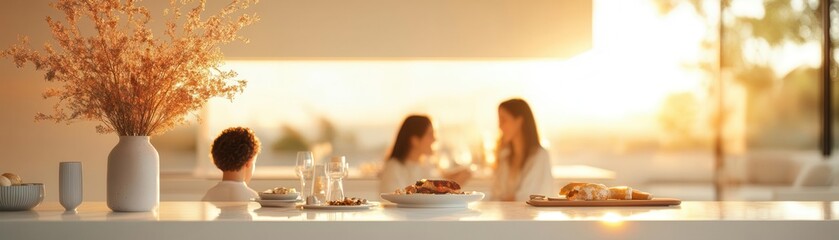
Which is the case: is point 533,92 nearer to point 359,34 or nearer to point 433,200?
point 359,34

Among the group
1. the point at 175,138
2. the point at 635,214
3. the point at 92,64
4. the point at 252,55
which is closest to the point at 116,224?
the point at 92,64

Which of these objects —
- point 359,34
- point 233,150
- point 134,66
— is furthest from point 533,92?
point 134,66

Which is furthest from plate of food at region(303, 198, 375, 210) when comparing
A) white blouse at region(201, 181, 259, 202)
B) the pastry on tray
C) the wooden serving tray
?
white blouse at region(201, 181, 259, 202)

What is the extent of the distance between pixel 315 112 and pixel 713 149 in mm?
2427

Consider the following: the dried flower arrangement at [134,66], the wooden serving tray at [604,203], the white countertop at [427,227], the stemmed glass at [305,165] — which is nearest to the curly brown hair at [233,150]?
the stemmed glass at [305,165]

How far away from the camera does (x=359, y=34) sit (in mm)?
5961

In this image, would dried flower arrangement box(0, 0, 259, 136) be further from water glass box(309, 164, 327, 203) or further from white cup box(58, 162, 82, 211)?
water glass box(309, 164, 327, 203)

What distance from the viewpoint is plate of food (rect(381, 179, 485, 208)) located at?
2.97 m

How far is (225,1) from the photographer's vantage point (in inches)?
233

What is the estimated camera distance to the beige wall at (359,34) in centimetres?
591

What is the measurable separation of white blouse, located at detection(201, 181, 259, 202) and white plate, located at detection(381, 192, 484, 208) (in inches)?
49.9

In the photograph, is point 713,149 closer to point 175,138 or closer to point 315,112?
point 315,112

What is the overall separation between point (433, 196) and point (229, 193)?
4.62ft

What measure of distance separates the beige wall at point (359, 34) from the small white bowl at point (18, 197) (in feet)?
9.94
